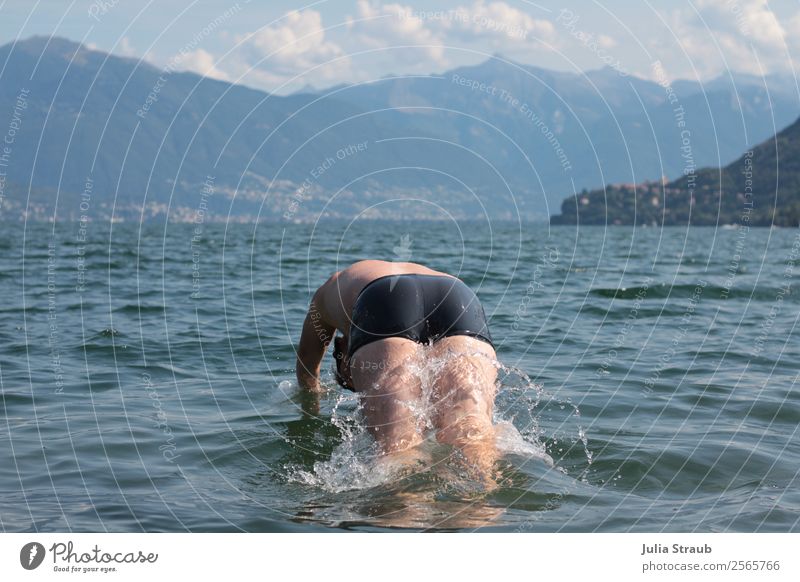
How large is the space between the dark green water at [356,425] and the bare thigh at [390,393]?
26 cm

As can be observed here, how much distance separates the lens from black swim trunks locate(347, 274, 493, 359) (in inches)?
262

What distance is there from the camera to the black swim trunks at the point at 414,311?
6.66m

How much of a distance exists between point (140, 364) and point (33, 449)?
399 centimetres

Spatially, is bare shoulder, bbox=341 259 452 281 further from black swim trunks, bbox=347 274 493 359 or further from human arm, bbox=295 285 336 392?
human arm, bbox=295 285 336 392

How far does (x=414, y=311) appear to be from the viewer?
6723 mm

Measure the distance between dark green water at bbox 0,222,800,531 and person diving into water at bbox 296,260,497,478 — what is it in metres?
0.26

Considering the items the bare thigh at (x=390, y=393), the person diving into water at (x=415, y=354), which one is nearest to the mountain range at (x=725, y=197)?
the person diving into water at (x=415, y=354)

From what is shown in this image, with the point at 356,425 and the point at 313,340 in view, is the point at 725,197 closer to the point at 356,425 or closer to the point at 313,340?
the point at 313,340

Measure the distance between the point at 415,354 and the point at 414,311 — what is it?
35cm

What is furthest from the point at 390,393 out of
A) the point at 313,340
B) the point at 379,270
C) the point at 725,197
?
the point at 725,197

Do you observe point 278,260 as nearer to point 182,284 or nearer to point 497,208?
point 182,284

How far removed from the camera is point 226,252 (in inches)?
1464
